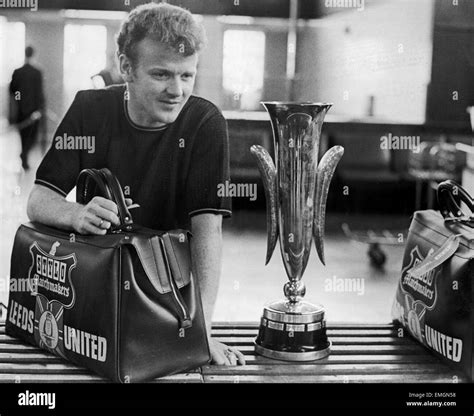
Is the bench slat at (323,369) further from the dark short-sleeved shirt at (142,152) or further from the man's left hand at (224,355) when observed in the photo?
the dark short-sleeved shirt at (142,152)

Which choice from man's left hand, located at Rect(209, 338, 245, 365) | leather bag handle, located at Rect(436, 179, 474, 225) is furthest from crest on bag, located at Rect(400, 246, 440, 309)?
man's left hand, located at Rect(209, 338, 245, 365)

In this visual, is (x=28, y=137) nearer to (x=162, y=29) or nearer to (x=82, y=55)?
(x=82, y=55)

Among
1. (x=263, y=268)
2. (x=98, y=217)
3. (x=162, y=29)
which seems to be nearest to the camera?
(x=98, y=217)

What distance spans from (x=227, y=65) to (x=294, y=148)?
0.33 metres

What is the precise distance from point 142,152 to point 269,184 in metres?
0.37

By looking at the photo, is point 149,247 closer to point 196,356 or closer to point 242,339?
point 196,356

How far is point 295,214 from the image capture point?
7.43 ft

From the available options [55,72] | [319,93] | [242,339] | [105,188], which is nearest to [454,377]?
[242,339]

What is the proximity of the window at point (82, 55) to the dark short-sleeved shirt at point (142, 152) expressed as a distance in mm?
39

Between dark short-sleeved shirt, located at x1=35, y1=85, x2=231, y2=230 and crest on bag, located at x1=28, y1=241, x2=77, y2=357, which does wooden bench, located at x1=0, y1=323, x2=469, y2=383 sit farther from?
dark short-sleeved shirt, located at x1=35, y1=85, x2=231, y2=230

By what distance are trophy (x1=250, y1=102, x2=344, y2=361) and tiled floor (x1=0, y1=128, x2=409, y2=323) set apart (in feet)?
0.46

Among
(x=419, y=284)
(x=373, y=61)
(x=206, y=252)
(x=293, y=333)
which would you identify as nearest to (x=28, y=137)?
(x=206, y=252)

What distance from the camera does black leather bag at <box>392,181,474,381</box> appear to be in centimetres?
212

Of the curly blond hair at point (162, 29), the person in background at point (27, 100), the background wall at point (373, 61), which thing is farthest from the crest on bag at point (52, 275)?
the background wall at point (373, 61)
